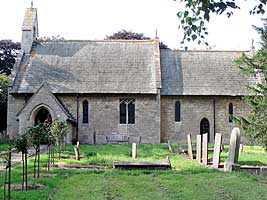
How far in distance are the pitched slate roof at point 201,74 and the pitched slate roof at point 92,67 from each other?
5.70 feet

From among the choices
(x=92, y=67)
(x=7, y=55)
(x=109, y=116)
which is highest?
(x=7, y=55)

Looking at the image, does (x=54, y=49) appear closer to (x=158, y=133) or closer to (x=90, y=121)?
(x=90, y=121)

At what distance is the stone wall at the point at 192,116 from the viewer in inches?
1567

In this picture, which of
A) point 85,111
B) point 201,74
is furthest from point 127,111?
point 201,74

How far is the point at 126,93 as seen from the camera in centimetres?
3884

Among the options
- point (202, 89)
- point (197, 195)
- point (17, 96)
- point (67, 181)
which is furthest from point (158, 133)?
point (197, 195)

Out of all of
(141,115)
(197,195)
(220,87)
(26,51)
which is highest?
(26,51)

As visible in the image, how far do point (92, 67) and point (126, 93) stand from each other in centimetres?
446

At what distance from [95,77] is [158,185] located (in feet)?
88.2

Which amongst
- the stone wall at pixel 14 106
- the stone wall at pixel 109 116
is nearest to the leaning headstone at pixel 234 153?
the stone wall at pixel 109 116

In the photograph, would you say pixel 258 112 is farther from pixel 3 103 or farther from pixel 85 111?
pixel 3 103

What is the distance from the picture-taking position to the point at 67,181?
14.8 metres

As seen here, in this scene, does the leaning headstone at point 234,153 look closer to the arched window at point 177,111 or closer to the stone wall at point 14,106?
the arched window at point 177,111

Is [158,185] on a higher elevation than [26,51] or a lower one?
lower
